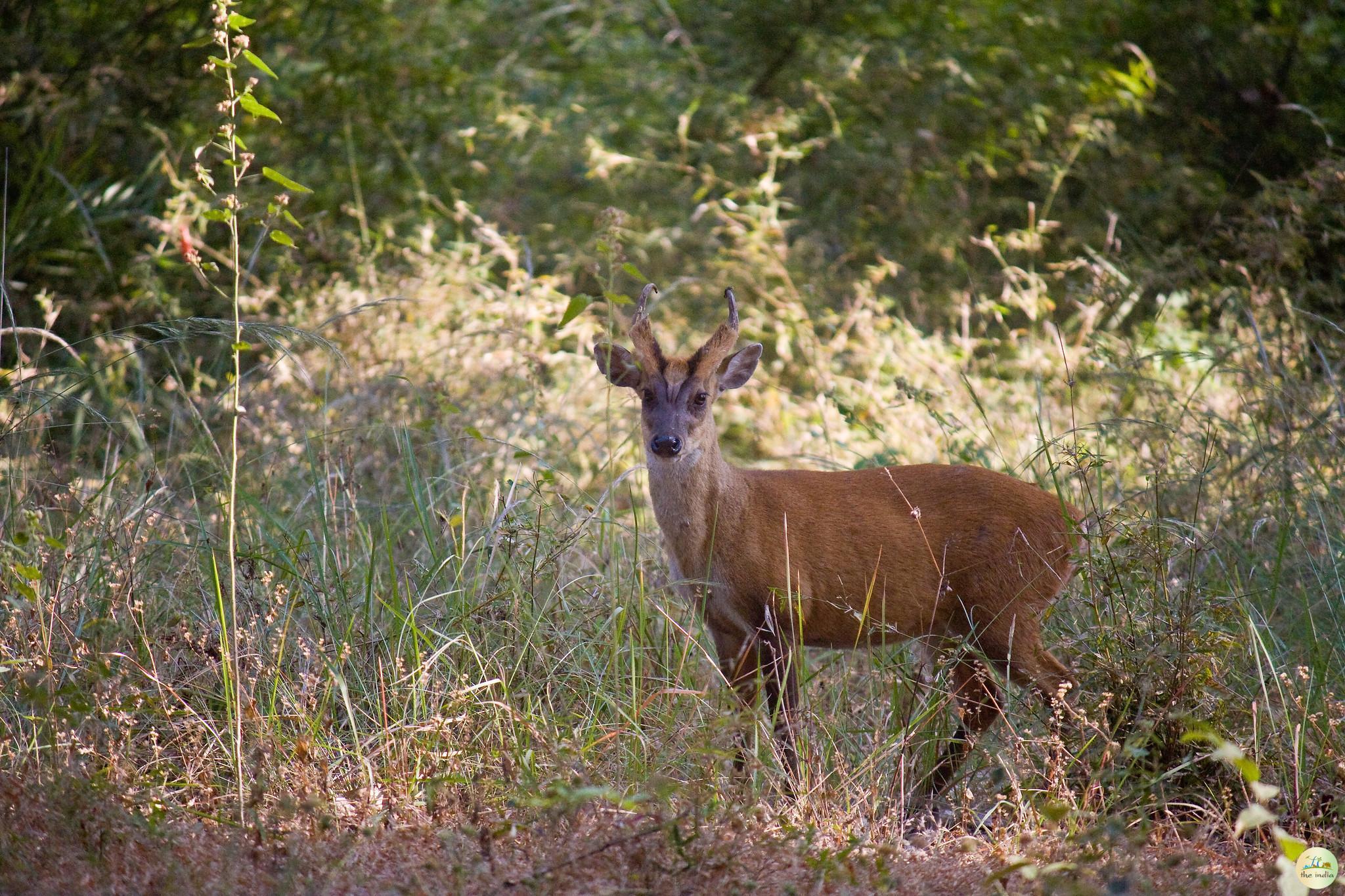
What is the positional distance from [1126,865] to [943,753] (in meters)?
1.30

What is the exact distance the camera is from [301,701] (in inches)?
148

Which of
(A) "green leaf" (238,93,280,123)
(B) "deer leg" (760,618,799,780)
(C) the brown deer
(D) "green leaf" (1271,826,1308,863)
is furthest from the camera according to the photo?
(C) the brown deer

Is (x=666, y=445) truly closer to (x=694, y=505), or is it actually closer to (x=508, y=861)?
(x=694, y=505)

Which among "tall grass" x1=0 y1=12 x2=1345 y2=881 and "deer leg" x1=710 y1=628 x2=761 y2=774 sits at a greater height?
"tall grass" x1=0 y1=12 x2=1345 y2=881

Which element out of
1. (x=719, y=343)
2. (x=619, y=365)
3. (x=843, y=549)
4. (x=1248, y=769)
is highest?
(x=1248, y=769)

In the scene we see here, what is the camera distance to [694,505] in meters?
4.93

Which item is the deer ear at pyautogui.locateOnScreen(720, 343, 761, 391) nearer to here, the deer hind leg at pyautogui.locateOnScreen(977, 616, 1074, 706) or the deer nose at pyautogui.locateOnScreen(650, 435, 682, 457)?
the deer nose at pyautogui.locateOnScreen(650, 435, 682, 457)

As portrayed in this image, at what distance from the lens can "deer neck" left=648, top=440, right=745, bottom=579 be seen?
4875 millimetres

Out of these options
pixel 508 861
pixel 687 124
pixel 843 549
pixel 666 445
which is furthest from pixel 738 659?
pixel 687 124

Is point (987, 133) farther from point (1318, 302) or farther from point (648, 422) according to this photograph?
point (648, 422)

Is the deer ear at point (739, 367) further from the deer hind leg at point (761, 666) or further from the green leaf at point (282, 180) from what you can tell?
the green leaf at point (282, 180)

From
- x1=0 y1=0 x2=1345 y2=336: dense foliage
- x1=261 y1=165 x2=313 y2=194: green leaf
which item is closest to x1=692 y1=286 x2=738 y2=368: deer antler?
x1=261 y1=165 x2=313 y2=194: green leaf

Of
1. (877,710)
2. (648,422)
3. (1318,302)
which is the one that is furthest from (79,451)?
(1318,302)

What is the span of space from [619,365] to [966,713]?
6.14ft
